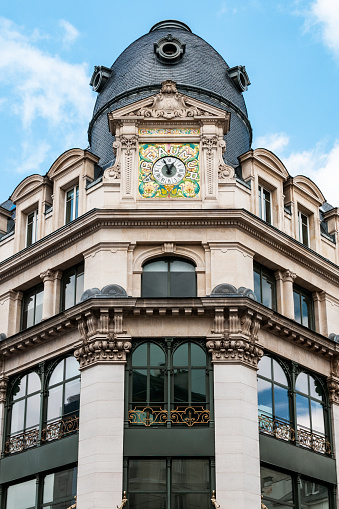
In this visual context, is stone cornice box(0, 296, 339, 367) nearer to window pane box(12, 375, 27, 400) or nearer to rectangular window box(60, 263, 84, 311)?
rectangular window box(60, 263, 84, 311)

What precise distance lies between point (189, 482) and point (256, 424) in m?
3.16

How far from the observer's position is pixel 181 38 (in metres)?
46.1

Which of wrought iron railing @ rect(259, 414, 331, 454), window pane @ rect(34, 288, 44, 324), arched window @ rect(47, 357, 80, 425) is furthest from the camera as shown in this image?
window pane @ rect(34, 288, 44, 324)

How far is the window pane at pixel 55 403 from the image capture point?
118 feet

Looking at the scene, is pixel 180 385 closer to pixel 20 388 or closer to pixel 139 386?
pixel 139 386

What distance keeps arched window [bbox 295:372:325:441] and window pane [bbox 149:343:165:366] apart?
5798 mm

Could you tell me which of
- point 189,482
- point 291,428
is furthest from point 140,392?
point 291,428

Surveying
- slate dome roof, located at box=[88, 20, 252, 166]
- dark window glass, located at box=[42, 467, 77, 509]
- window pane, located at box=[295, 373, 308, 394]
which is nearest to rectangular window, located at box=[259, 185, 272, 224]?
slate dome roof, located at box=[88, 20, 252, 166]

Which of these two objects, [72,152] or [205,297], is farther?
[72,152]

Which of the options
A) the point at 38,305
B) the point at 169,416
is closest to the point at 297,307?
the point at 169,416

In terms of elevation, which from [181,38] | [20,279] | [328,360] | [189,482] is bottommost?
[189,482]

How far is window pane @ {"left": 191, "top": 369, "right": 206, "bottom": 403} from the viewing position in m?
34.2

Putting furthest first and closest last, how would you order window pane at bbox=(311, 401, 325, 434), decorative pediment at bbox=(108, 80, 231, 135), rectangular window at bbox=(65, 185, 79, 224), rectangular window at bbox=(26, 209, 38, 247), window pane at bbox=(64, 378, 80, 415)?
rectangular window at bbox=(26, 209, 38, 247) → rectangular window at bbox=(65, 185, 79, 224) → decorative pediment at bbox=(108, 80, 231, 135) → window pane at bbox=(311, 401, 325, 434) → window pane at bbox=(64, 378, 80, 415)

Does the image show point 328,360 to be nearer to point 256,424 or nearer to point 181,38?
point 256,424
